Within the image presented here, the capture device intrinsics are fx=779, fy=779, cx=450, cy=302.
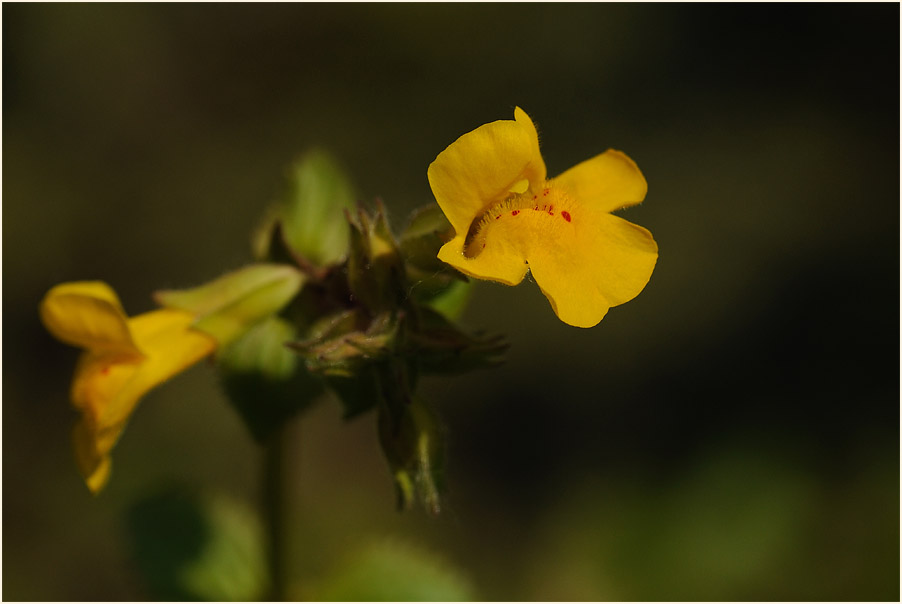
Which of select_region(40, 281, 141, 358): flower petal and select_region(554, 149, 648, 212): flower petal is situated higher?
select_region(554, 149, 648, 212): flower petal

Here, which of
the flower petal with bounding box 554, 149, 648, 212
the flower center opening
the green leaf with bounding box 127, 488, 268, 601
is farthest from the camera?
the green leaf with bounding box 127, 488, 268, 601

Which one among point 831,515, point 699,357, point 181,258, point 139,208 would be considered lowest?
point 831,515

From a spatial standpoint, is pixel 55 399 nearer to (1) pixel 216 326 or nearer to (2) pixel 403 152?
(2) pixel 403 152

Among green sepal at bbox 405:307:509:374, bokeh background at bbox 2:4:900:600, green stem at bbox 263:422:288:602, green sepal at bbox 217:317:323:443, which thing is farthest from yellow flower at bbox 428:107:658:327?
bokeh background at bbox 2:4:900:600

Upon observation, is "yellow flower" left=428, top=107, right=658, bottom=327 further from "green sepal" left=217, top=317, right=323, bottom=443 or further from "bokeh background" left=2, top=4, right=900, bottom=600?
"bokeh background" left=2, top=4, right=900, bottom=600

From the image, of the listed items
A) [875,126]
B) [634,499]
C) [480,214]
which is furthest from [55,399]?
[875,126]

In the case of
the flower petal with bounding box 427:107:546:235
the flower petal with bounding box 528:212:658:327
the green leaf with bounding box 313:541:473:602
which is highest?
the flower petal with bounding box 427:107:546:235

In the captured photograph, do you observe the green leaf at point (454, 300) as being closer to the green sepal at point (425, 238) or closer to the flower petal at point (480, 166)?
the green sepal at point (425, 238)
